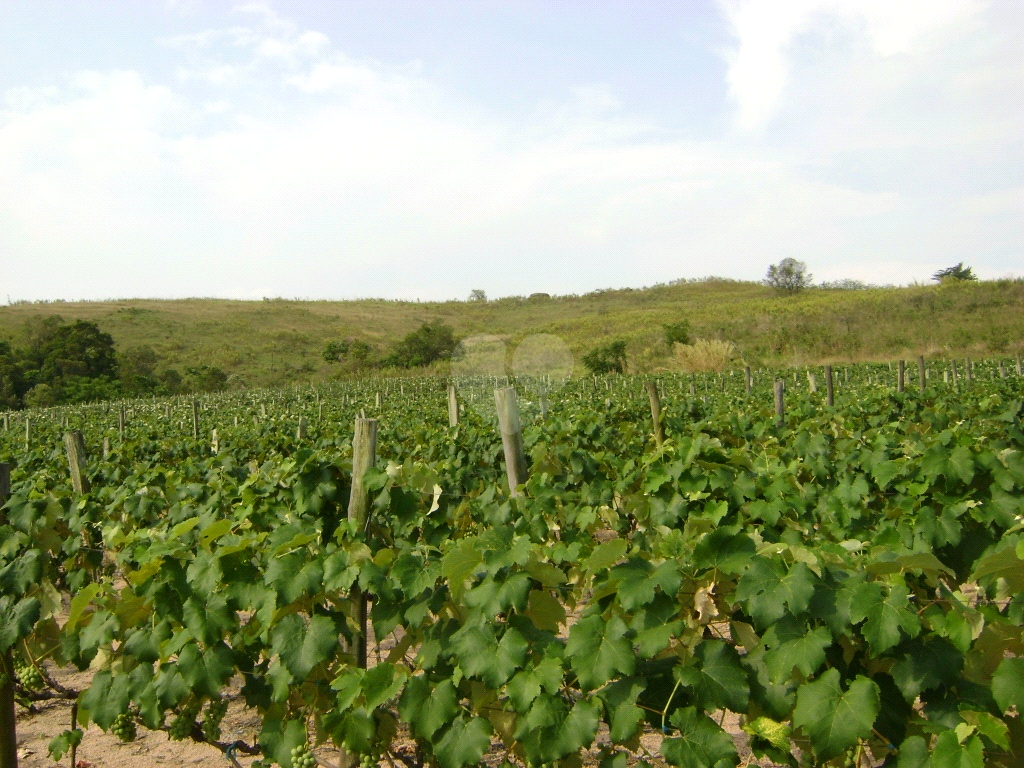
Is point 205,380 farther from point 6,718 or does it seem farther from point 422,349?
point 6,718

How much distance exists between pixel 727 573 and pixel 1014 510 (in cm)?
193

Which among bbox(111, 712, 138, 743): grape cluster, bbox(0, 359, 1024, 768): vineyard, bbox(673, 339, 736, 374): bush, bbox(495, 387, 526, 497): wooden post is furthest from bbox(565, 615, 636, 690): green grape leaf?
bbox(673, 339, 736, 374): bush

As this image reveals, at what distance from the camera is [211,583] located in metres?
2.44

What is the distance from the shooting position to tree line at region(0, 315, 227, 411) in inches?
1492

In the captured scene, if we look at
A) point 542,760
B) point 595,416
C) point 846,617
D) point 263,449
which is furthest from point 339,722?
point 263,449

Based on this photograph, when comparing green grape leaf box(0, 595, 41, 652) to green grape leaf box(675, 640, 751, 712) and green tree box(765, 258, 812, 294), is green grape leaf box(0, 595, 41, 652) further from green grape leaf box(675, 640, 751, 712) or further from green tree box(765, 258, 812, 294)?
green tree box(765, 258, 812, 294)

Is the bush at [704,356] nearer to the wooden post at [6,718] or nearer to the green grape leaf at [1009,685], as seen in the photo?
the wooden post at [6,718]

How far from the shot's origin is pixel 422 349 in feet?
159

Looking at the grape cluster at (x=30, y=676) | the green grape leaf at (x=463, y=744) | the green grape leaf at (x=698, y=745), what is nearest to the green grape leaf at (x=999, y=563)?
the green grape leaf at (x=698, y=745)

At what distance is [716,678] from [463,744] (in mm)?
647

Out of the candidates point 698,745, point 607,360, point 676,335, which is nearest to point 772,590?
point 698,745

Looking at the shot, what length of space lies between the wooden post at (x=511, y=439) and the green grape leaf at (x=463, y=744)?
2341mm

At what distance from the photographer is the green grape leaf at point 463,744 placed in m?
2.01

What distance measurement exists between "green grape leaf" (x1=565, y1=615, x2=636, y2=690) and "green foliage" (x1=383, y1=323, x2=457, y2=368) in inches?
1751
